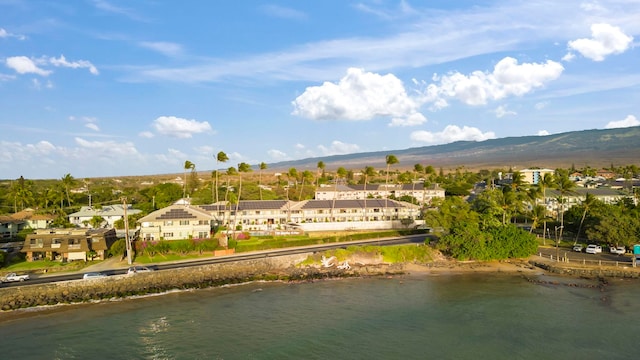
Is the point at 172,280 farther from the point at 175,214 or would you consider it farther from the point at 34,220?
the point at 34,220

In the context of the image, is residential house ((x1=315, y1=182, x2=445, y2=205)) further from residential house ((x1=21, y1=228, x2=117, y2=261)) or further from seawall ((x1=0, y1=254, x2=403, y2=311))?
residential house ((x1=21, y1=228, x2=117, y2=261))

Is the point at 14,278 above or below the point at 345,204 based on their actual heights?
below

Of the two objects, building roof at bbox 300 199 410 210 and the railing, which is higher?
building roof at bbox 300 199 410 210

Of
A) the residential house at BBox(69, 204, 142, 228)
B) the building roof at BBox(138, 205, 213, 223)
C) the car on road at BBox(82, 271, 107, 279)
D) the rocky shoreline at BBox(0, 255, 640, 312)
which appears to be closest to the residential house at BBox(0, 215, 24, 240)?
the residential house at BBox(69, 204, 142, 228)

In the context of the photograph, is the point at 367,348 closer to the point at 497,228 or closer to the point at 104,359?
the point at 104,359

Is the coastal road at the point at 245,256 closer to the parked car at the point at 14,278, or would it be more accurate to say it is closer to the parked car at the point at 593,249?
the parked car at the point at 14,278

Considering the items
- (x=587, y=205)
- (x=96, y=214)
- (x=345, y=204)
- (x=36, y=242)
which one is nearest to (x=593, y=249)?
(x=587, y=205)

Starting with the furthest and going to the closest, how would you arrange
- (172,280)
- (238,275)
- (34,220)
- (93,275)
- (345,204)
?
(345,204)
(34,220)
(238,275)
(172,280)
(93,275)
